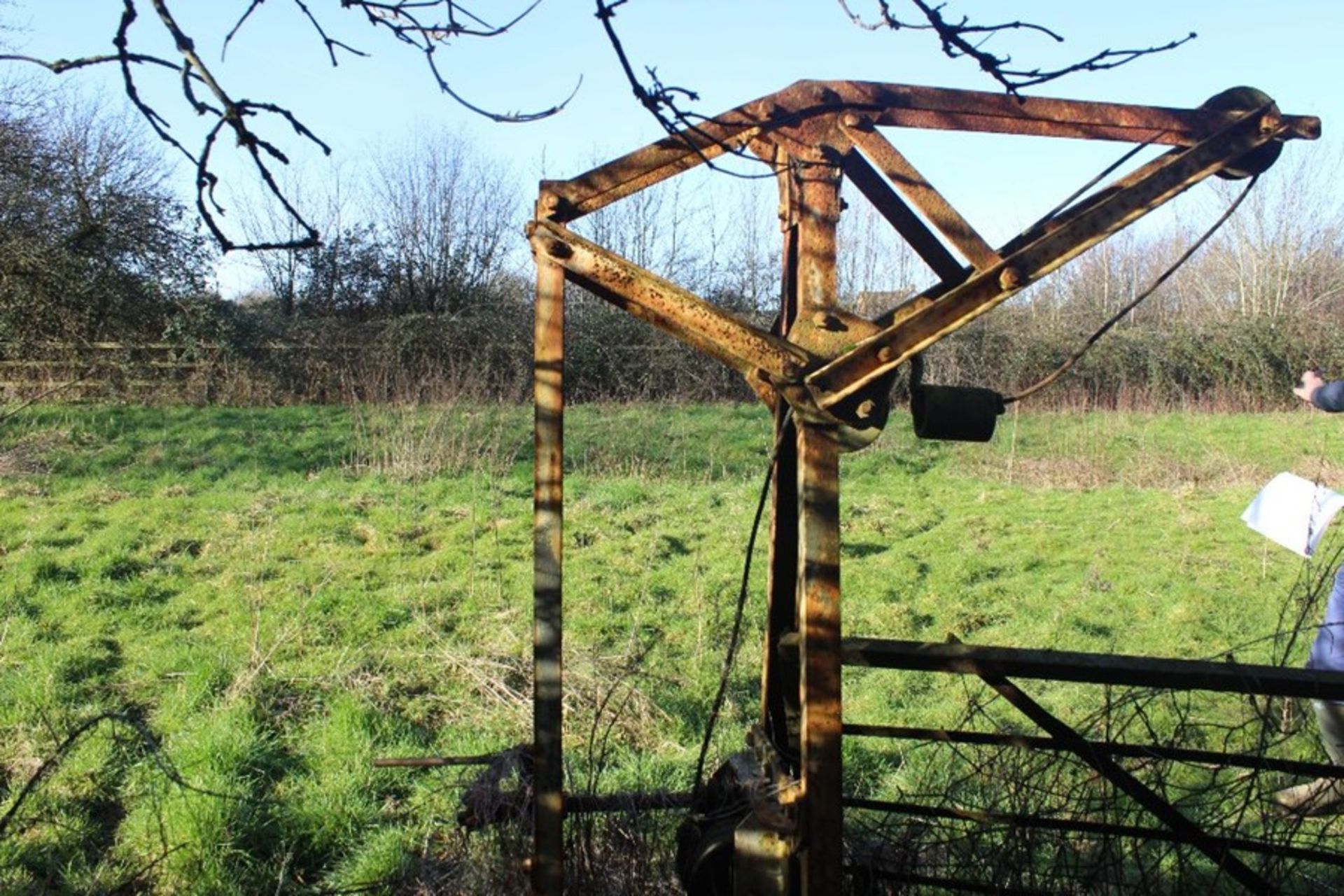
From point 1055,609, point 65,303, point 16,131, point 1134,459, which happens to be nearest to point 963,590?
point 1055,609

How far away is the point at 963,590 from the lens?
9.40 metres

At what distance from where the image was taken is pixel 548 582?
305cm

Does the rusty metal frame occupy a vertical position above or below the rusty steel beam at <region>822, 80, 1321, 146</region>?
below

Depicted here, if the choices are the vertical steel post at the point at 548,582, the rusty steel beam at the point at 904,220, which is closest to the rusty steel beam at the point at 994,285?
the rusty steel beam at the point at 904,220

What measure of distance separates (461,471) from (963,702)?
25.3 feet

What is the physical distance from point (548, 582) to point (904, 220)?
61.0 inches

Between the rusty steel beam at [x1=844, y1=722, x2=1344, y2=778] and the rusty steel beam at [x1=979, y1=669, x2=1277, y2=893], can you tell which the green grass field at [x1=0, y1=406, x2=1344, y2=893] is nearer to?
the rusty steel beam at [x1=844, y1=722, x2=1344, y2=778]

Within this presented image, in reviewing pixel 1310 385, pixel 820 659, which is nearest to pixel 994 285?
pixel 820 659

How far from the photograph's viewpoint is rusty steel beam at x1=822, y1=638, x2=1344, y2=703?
309 centimetres

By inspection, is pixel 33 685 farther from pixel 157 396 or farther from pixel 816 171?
pixel 157 396

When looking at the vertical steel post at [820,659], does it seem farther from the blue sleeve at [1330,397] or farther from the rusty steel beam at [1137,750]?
the blue sleeve at [1330,397]

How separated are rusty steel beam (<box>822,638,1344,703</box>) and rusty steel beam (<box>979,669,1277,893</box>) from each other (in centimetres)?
8

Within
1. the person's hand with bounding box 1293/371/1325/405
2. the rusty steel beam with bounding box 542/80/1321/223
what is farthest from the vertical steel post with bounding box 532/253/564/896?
the person's hand with bounding box 1293/371/1325/405

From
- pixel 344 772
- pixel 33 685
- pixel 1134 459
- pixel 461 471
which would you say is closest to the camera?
pixel 344 772
